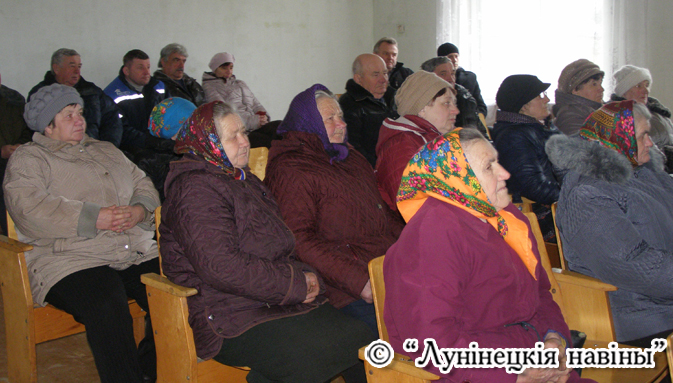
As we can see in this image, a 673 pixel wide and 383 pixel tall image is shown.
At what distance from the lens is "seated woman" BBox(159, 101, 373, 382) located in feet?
5.42

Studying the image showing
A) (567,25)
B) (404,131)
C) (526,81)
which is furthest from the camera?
(567,25)

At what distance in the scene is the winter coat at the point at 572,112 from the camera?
3.24 meters

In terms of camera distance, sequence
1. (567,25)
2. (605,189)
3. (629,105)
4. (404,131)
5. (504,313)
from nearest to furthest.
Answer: (504,313) → (605,189) → (629,105) → (404,131) → (567,25)

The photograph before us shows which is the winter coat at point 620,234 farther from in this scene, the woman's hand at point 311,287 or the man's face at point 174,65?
the man's face at point 174,65

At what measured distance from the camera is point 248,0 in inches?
234

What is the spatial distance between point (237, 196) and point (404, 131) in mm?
953

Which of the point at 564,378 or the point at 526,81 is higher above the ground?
the point at 526,81

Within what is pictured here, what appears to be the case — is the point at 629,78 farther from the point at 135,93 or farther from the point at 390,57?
the point at 135,93

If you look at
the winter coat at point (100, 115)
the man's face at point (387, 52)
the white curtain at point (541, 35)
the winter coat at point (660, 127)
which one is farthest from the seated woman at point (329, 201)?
the white curtain at point (541, 35)

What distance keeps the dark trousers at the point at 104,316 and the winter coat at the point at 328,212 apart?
0.71 m

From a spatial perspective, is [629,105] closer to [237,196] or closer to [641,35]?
[237,196]

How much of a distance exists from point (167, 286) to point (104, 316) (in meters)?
A: 0.45

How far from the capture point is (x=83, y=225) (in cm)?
214

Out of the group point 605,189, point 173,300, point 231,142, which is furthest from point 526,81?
point 173,300
